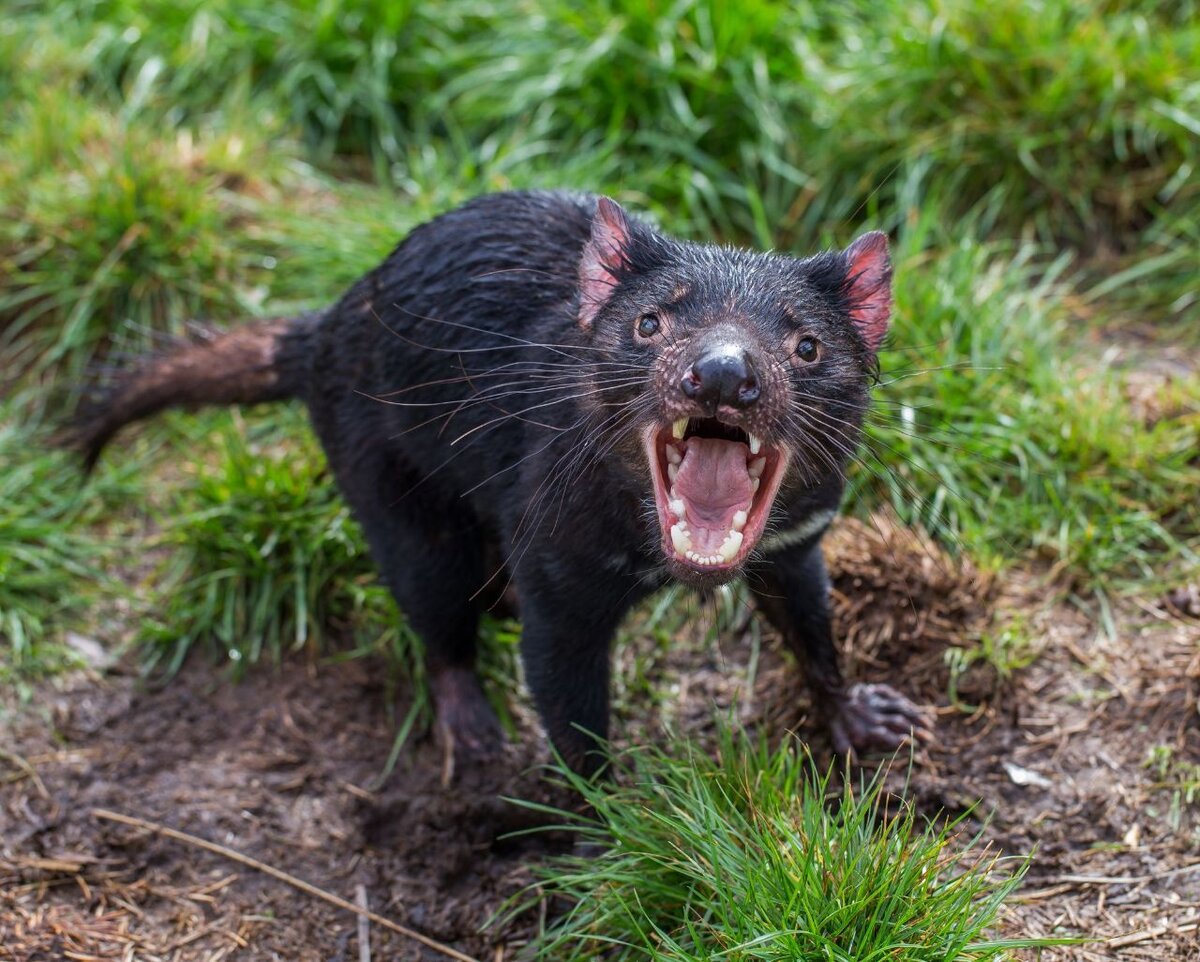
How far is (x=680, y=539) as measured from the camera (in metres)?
2.65

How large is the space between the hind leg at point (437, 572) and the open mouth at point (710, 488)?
2.95ft

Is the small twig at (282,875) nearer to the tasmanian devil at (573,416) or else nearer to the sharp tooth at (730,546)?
the tasmanian devil at (573,416)

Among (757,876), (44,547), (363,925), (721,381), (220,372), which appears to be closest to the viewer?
(721,381)

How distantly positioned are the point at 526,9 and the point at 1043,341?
7.46 feet

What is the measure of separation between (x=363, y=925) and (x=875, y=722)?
1.26m

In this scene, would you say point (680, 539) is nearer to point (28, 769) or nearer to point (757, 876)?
point (757, 876)

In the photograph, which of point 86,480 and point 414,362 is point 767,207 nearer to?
point 414,362

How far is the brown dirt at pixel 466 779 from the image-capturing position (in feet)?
10.5

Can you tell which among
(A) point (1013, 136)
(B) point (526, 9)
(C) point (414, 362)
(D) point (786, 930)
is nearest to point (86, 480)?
(C) point (414, 362)

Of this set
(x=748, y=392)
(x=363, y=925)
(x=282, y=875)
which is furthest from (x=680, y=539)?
(x=282, y=875)

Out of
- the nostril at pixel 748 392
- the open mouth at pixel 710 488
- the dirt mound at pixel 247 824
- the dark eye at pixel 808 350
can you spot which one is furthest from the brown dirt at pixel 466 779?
the nostril at pixel 748 392

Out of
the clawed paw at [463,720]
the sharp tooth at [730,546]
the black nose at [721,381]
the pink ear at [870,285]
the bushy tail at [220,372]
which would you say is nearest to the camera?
the black nose at [721,381]

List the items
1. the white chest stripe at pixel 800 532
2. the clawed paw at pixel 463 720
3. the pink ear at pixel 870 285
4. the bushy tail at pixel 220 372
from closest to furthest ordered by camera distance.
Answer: the pink ear at pixel 870 285 < the white chest stripe at pixel 800 532 < the clawed paw at pixel 463 720 < the bushy tail at pixel 220 372

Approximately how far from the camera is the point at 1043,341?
14.0 ft
